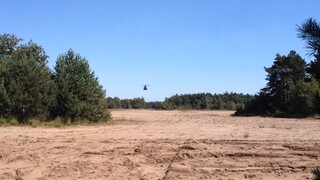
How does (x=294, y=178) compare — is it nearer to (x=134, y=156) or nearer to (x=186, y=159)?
(x=186, y=159)

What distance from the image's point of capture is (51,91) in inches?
1000

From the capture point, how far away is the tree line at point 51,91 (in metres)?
23.8

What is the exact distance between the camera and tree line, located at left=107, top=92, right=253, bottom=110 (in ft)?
329

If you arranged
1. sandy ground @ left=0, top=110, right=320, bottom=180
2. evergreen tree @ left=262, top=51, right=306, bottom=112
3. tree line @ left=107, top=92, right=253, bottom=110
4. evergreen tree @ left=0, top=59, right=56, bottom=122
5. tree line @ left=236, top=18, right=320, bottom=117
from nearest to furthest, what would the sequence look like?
1. sandy ground @ left=0, top=110, right=320, bottom=180
2. evergreen tree @ left=0, top=59, right=56, bottom=122
3. tree line @ left=236, top=18, right=320, bottom=117
4. evergreen tree @ left=262, top=51, right=306, bottom=112
5. tree line @ left=107, top=92, right=253, bottom=110

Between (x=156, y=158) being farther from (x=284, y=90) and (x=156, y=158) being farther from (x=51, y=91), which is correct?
(x=284, y=90)

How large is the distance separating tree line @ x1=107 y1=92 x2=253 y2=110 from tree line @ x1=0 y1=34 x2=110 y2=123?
56521mm

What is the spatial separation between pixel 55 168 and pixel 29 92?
15289 mm

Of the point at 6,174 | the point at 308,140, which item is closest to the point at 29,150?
the point at 6,174

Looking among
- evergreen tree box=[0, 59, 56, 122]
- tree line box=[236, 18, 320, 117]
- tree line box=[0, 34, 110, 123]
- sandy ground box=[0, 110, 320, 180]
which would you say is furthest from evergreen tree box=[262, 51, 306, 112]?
sandy ground box=[0, 110, 320, 180]

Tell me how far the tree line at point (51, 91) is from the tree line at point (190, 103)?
56521 millimetres

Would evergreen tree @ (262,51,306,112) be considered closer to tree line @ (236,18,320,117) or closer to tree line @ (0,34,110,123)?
tree line @ (236,18,320,117)

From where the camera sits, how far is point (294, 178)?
31.8ft

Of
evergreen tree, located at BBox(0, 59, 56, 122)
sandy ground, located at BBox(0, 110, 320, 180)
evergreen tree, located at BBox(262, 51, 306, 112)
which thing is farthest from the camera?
evergreen tree, located at BBox(262, 51, 306, 112)

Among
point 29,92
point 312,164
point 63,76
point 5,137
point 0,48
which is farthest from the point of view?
point 0,48
